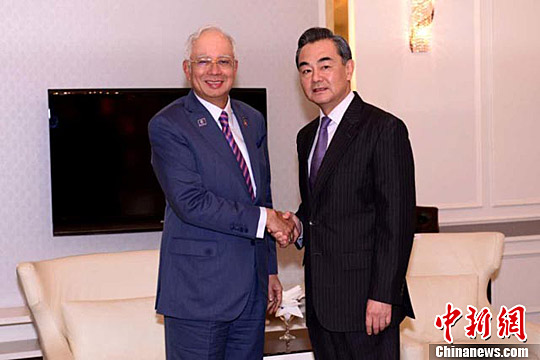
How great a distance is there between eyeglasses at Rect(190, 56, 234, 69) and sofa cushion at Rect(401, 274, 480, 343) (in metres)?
1.54

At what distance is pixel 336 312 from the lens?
8.18ft

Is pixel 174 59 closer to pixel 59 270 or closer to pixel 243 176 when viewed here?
pixel 59 270

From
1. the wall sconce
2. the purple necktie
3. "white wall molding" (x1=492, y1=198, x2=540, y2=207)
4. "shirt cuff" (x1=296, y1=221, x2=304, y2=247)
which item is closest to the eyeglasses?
the purple necktie

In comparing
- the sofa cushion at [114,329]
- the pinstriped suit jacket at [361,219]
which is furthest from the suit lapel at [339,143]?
the sofa cushion at [114,329]

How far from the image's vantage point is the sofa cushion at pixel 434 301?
139 inches

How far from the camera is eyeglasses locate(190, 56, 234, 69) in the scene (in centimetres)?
253

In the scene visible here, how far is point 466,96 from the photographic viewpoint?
5.21 metres

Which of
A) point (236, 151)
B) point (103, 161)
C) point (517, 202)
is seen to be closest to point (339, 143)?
point (236, 151)

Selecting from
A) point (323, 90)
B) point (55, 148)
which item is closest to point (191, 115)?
point (323, 90)

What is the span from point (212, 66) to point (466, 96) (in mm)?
3084

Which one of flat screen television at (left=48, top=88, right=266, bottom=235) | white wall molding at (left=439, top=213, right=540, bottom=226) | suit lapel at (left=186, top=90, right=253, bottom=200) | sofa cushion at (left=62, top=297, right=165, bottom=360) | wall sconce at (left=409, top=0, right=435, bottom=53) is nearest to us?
suit lapel at (left=186, top=90, right=253, bottom=200)

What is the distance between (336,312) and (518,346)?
1.23 m

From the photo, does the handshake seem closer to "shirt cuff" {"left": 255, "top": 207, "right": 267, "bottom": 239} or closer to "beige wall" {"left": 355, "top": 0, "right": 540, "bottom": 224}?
"shirt cuff" {"left": 255, "top": 207, "right": 267, "bottom": 239}

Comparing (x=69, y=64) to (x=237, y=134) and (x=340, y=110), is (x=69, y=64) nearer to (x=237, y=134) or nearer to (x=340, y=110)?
(x=237, y=134)
